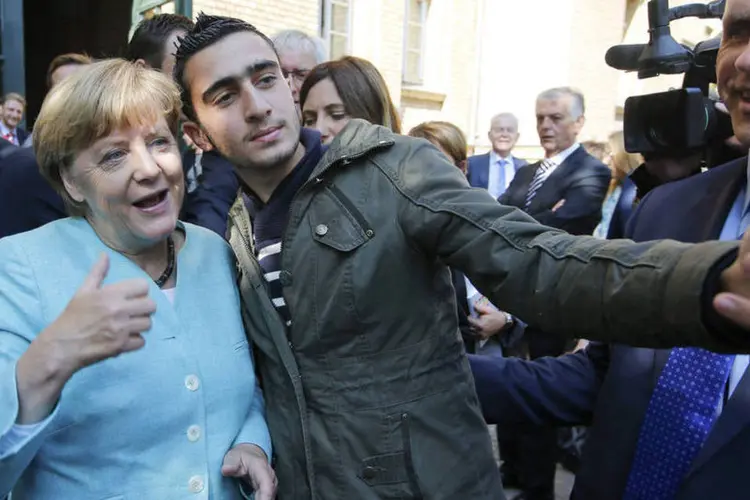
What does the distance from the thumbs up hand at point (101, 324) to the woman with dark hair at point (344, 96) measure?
159cm

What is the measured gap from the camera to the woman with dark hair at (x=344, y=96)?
8.92 ft

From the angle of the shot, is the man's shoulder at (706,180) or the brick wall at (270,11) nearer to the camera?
the man's shoulder at (706,180)

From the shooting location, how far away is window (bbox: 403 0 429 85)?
38.4ft

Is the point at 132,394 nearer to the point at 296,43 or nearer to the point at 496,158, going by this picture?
the point at 296,43

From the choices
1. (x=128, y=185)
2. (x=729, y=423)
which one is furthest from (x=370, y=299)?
(x=729, y=423)

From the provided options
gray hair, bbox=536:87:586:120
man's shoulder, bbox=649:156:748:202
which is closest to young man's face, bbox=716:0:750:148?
man's shoulder, bbox=649:156:748:202

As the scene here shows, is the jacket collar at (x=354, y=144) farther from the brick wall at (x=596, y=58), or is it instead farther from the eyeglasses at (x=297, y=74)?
the brick wall at (x=596, y=58)

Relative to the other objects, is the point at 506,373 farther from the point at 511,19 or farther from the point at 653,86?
the point at 653,86

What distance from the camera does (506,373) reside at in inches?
72.2

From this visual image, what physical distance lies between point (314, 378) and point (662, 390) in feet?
2.43

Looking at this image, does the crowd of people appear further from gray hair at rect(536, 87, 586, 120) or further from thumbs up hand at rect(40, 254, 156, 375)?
gray hair at rect(536, 87, 586, 120)

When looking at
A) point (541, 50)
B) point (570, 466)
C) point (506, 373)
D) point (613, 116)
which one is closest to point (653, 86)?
point (613, 116)

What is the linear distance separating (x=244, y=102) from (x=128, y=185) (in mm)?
380

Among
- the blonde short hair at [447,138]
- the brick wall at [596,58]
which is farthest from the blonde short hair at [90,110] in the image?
the brick wall at [596,58]
